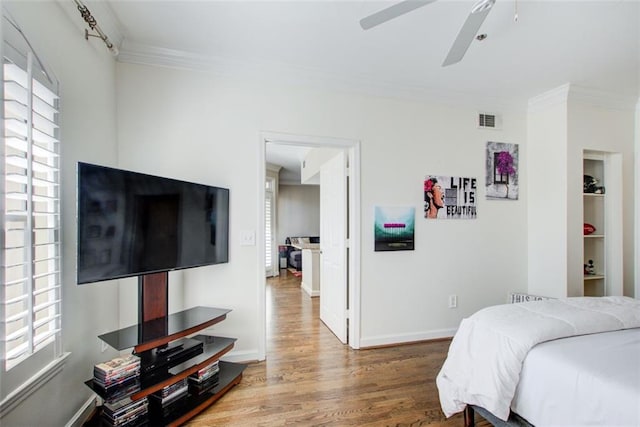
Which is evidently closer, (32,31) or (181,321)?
(32,31)

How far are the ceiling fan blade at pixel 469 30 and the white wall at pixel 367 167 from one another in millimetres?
1160

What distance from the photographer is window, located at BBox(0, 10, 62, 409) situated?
121 centimetres

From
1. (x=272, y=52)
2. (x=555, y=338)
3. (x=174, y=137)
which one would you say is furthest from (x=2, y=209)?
(x=555, y=338)

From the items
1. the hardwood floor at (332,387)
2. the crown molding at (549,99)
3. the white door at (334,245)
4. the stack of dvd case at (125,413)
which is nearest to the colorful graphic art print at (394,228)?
the white door at (334,245)

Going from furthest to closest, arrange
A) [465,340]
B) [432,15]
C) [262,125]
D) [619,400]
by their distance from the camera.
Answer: [262,125] < [432,15] < [465,340] < [619,400]

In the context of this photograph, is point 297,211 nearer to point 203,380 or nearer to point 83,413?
point 203,380

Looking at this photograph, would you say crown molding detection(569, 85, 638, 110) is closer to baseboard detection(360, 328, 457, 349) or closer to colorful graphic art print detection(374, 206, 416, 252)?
colorful graphic art print detection(374, 206, 416, 252)

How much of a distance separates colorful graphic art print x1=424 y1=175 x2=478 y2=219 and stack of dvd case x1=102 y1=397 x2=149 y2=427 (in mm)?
2912

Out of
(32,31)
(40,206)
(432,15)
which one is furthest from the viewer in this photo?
(432,15)

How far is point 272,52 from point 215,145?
949 mm

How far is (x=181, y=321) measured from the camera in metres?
2.04

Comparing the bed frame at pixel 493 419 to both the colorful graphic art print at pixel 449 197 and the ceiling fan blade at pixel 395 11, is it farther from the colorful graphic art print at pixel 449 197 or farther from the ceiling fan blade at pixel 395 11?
the ceiling fan blade at pixel 395 11

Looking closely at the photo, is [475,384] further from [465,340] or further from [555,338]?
[555,338]

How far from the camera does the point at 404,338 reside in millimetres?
3082
